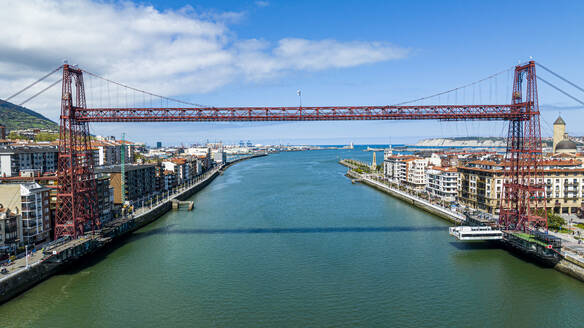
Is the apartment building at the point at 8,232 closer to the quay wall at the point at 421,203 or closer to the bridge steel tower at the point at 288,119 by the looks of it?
the bridge steel tower at the point at 288,119

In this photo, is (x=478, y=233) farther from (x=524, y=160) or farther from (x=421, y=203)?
(x=421, y=203)

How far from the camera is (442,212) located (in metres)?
20.6

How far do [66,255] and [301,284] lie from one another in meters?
7.73

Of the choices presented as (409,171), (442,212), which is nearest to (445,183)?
(442,212)

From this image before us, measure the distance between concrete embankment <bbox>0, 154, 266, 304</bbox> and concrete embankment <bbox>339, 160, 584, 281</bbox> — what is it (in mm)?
15642

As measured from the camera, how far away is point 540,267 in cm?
1257

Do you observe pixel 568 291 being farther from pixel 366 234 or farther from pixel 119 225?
pixel 119 225

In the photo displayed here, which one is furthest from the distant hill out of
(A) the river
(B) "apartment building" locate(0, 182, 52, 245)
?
(A) the river

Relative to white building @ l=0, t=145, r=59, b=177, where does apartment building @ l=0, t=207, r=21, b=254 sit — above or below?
below

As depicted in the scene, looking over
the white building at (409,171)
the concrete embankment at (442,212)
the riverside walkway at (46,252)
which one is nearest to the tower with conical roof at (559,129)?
the white building at (409,171)

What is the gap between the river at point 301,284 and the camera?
909cm

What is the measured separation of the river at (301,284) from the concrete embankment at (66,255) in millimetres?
312

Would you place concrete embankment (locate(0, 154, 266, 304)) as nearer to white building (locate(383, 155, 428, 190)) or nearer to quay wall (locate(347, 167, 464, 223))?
quay wall (locate(347, 167, 464, 223))

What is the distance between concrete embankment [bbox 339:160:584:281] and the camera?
11.4 metres
